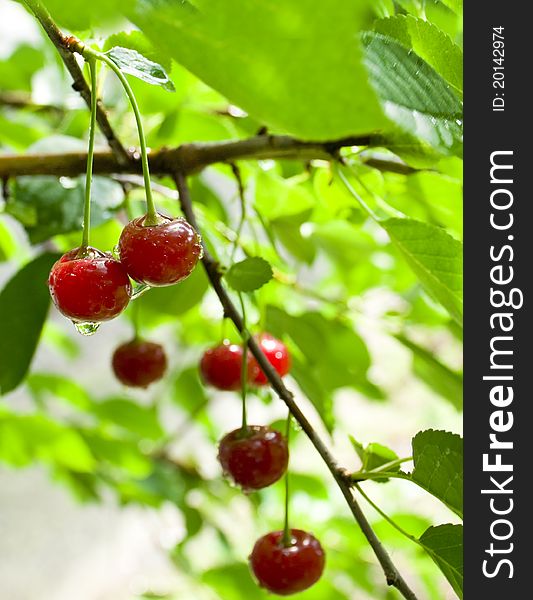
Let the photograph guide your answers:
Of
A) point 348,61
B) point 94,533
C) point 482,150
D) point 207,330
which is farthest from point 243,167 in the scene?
point 94,533

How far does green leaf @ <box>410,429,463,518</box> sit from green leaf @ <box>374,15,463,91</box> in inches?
8.2

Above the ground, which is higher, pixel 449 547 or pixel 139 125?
pixel 139 125

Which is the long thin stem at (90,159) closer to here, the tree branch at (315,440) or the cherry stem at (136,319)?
the tree branch at (315,440)

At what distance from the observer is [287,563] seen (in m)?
0.59

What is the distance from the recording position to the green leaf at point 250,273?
Result: 530 mm

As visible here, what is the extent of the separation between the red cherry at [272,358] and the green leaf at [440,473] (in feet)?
0.80

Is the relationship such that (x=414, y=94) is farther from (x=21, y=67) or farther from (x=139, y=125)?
(x=21, y=67)

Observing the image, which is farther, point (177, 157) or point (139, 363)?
point (139, 363)

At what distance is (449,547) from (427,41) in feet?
0.96

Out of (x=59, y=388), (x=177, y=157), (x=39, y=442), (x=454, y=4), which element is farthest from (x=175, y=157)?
(x=59, y=388)

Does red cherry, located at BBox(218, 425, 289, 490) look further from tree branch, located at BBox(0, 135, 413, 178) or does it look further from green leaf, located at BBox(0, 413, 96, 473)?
green leaf, located at BBox(0, 413, 96, 473)

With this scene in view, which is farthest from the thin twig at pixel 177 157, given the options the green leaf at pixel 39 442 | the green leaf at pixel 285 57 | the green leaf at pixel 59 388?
the green leaf at pixel 59 388

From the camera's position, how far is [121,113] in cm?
86

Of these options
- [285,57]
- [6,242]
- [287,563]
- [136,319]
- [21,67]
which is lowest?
[287,563]
